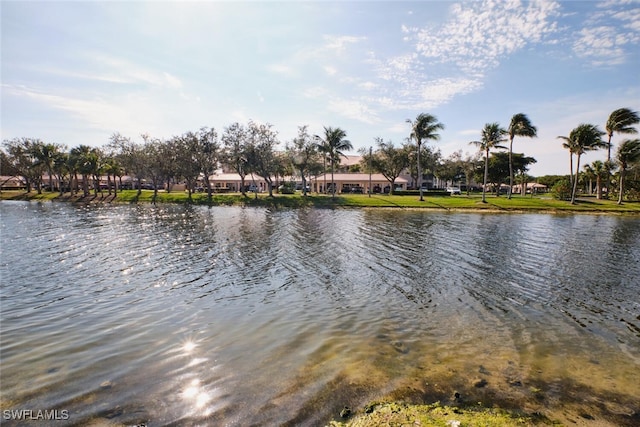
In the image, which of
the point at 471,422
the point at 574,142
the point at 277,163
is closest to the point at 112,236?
the point at 471,422

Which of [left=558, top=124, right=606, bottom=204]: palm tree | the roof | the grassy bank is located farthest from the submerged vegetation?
the roof

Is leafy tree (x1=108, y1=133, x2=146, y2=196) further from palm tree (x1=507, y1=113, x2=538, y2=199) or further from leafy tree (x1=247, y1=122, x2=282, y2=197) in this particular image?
palm tree (x1=507, y1=113, x2=538, y2=199)

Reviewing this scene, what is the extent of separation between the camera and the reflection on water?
6352mm

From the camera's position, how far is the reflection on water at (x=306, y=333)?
250 inches

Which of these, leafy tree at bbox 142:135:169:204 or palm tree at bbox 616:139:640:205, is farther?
leafy tree at bbox 142:135:169:204

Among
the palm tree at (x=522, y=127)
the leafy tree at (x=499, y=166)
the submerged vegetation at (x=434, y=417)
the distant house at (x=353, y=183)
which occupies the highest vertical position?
the palm tree at (x=522, y=127)

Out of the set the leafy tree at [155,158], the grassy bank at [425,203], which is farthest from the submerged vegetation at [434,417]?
the leafy tree at [155,158]

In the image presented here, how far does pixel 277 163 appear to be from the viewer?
7019 centimetres

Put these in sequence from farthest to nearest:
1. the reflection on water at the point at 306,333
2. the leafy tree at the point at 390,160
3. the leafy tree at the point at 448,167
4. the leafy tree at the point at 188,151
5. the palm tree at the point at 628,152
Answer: the leafy tree at the point at 448,167
the leafy tree at the point at 390,160
the leafy tree at the point at 188,151
the palm tree at the point at 628,152
the reflection on water at the point at 306,333

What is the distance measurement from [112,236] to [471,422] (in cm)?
2850

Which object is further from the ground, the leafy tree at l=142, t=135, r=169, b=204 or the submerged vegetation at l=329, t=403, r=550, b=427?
the leafy tree at l=142, t=135, r=169, b=204

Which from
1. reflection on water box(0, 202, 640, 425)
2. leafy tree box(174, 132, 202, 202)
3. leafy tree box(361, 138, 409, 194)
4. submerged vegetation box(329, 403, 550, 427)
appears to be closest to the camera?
submerged vegetation box(329, 403, 550, 427)

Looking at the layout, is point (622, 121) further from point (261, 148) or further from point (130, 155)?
point (130, 155)

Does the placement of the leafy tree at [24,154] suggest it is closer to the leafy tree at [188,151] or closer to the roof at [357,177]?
the leafy tree at [188,151]
